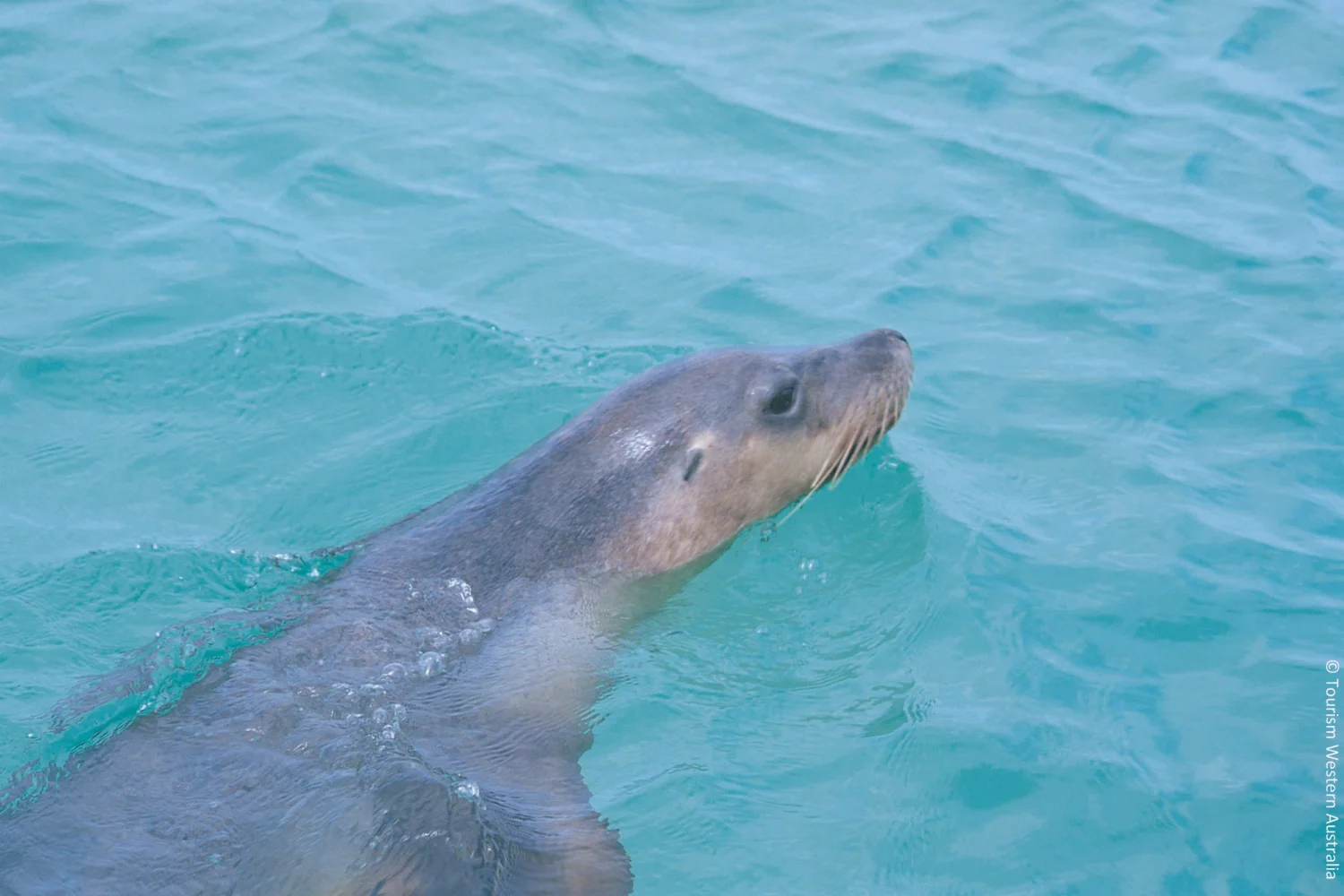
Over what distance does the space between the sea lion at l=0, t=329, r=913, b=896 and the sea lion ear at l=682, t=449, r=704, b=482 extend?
12mm

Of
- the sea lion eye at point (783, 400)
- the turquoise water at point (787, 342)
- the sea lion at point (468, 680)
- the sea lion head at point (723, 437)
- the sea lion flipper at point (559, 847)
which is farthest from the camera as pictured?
the sea lion eye at point (783, 400)

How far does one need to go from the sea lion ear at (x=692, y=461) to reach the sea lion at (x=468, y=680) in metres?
0.01

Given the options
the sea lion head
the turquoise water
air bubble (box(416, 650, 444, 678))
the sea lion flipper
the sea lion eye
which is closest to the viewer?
the sea lion flipper

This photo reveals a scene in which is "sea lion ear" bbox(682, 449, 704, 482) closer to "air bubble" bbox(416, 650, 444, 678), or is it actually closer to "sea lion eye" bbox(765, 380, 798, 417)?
"sea lion eye" bbox(765, 380, 798, 417)

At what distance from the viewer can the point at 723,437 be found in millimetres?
5656

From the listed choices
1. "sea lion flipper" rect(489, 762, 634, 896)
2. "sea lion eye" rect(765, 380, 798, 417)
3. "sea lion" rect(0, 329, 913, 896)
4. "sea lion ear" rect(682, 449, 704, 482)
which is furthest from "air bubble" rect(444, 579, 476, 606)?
"sea lion eye" rect(765, 380, 798, 417)

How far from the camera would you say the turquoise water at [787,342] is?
509 cm

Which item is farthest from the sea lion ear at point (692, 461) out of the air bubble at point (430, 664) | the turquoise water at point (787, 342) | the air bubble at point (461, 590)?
the air bubble at point (430, 664)

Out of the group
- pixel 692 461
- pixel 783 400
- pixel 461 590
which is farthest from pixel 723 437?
pixel 461 590

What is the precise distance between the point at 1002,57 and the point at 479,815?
8838mm

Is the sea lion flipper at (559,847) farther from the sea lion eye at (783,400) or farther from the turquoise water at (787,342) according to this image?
the sea lion eye at (783,400)

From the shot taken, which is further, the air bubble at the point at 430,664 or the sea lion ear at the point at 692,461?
the sea lion ear at the point at 692,461

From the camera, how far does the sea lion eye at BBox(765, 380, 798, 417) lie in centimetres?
572

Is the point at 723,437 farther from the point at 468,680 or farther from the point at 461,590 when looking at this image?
the point at 468,680
